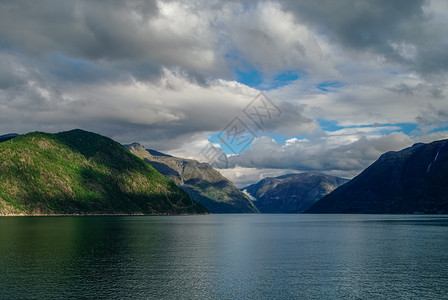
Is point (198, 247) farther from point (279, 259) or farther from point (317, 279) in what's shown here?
point (317, 279)

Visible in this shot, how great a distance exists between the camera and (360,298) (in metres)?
54.2

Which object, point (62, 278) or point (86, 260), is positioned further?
point (86, 260)

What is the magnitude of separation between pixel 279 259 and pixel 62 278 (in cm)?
5053

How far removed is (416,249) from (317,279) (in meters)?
60.3

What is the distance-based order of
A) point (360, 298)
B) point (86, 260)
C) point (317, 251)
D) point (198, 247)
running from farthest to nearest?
1. point (198, 247)
2. point (317, 251)
3. point (86, 260)
4. point (360, 298)

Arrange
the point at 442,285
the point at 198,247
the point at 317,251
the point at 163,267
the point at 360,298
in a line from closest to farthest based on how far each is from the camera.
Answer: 1. the point at 360,298
2. the point at 442,285
3. the point at 163,267
4. the point at 317,251
5. the point at 198,247

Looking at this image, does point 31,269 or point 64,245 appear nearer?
point 31,269

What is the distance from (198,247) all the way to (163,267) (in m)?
37.3

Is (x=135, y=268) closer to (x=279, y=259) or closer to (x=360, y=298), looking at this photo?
(x=279, y=259)

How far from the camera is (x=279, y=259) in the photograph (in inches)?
3541

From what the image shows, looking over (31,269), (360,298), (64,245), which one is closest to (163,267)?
(31,269)

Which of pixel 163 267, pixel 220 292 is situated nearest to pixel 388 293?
pixel 220 292

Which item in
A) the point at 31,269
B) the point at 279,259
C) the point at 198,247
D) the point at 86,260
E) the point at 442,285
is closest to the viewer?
the point at 442,285

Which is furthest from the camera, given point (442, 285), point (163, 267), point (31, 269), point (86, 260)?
point (86, 260)
